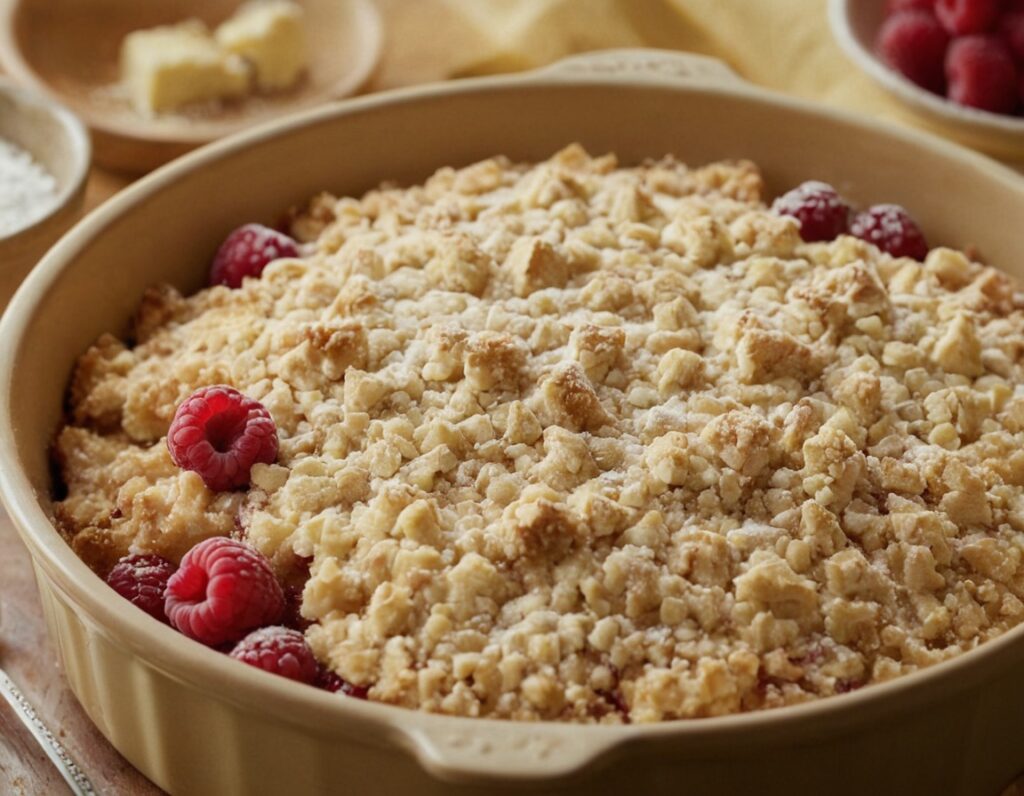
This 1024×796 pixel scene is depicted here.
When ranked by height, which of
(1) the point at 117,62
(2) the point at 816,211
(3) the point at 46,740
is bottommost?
(3) the point at 46,740

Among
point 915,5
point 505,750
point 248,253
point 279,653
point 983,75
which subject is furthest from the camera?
point 915,5

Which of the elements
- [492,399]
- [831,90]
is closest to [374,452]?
[492,399]

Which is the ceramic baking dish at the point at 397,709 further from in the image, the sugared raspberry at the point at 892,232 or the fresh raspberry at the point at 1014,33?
the fresh raspberry at the point at 1014,33

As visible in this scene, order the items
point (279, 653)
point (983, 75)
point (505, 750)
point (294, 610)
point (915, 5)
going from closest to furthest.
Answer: point (505, 750), point (279, 653), point (294, 610), point (983, 75), point (915, 5)

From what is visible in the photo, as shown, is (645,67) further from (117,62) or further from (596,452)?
(117,62)

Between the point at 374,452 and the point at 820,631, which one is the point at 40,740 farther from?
the point at 820,631

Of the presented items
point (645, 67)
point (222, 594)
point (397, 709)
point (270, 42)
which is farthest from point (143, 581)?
point (270, 42)
